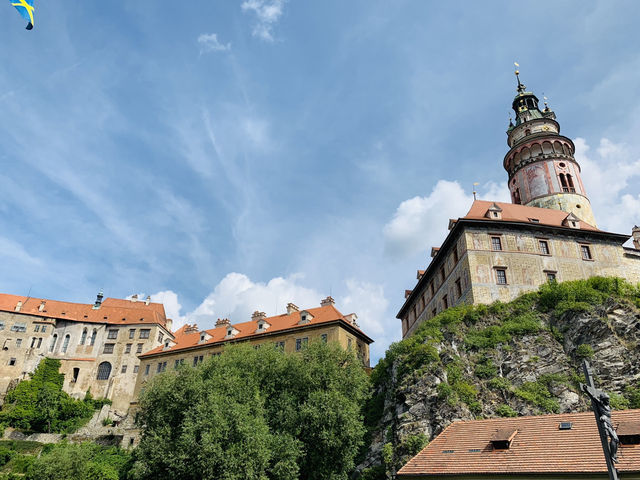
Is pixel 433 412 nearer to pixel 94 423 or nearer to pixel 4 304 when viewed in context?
pixel 94 423

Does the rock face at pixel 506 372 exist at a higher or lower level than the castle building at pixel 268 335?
lower

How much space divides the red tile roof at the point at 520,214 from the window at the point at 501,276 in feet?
15.3

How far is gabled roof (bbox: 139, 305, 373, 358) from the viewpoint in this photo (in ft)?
A: 168

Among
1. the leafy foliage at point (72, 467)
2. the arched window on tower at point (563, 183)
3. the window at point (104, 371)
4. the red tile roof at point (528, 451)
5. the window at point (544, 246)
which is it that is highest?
the arched window on tower at point (563, 183)

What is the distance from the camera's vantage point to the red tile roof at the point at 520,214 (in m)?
42.8

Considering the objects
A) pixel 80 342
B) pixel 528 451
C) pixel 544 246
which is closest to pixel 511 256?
pixel 544 246

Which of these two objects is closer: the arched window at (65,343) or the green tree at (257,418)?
the green tree at (257,418)

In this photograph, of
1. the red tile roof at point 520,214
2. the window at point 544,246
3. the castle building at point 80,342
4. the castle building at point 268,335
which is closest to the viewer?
the window at point 544,246

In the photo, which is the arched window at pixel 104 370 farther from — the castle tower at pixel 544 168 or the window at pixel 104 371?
the castle tower at pixel 544 168

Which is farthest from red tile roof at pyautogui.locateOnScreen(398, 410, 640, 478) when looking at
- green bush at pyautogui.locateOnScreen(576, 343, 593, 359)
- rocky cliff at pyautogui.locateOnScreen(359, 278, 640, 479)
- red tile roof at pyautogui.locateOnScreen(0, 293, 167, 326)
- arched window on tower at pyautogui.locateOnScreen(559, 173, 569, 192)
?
red tile roof at pyautogui.locateOnScreen(0, 293, 167, 326)

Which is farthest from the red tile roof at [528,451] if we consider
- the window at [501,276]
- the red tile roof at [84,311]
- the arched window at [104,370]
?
the arched window at [104,370]

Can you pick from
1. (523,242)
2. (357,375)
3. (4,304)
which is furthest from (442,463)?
(4,304)

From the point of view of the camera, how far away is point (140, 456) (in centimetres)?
2973

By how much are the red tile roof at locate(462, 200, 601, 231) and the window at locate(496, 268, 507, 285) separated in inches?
183
